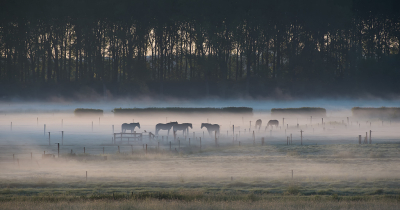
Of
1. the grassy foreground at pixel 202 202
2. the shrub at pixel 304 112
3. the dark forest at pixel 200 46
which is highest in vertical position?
the dark forest at pixel 200 46

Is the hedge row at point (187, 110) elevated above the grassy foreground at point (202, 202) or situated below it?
above

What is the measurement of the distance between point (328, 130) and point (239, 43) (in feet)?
102

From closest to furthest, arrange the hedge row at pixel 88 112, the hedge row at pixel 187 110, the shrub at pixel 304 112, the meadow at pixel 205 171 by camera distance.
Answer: the meadow at pixel 205 171
the hedge row at pixel 88 112
the hedge row at pixel 187 110
the shrub at pixel 304 112

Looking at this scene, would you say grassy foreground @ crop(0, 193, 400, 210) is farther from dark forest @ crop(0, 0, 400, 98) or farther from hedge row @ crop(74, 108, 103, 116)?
dark forest @ crop(0, 0, 400, 98)

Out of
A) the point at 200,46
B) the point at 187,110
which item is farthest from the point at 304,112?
the point at 200,46

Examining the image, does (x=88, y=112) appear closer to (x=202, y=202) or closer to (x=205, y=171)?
(x=205, y=171)

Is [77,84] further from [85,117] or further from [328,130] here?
[328,130]

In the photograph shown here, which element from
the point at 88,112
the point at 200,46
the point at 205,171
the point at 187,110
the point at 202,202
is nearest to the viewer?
the point at 202,202

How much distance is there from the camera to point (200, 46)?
8806 cm

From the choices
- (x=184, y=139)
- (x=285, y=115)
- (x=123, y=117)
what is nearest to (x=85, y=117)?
(x=123, y=117)

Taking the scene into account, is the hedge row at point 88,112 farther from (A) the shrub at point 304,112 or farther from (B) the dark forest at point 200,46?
(A) the shrub at point 304,112

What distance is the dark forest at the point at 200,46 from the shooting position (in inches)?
3361

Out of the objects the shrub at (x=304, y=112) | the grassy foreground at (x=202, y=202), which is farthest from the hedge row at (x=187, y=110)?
the grassy foreground at (x=202, y=202)

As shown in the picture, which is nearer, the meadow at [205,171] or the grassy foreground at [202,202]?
the grassy foreground at [202,202]
